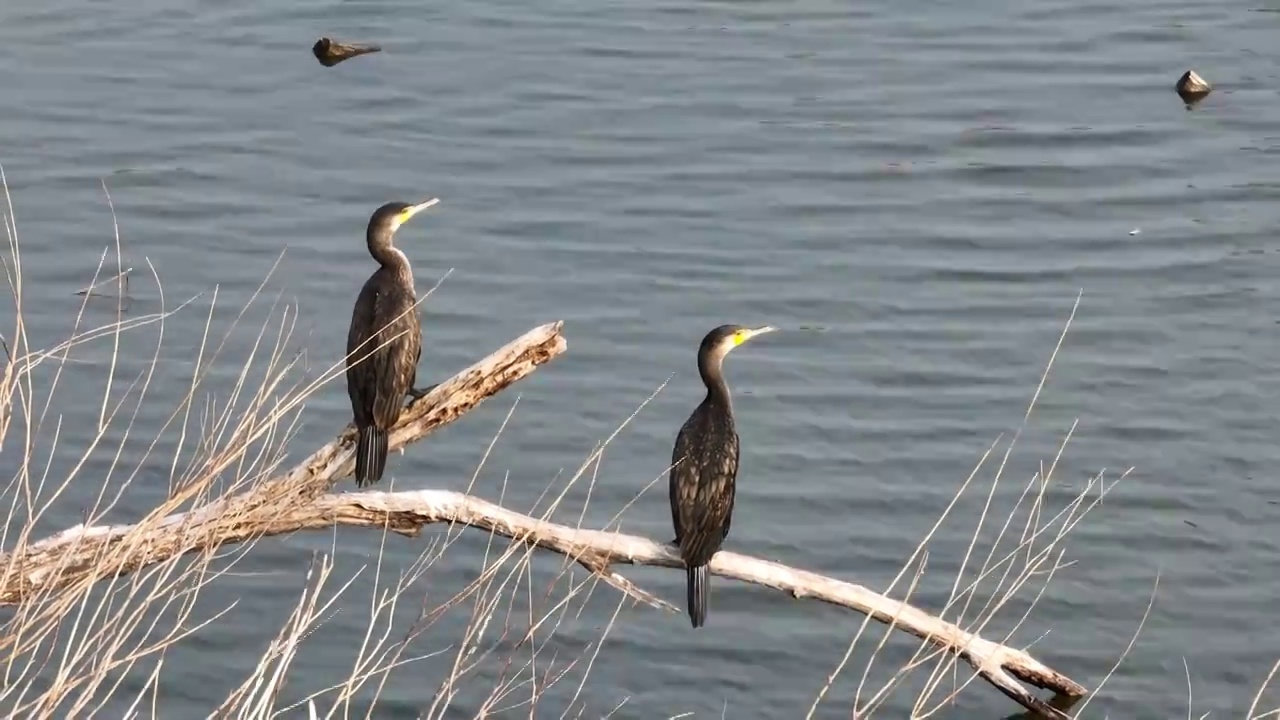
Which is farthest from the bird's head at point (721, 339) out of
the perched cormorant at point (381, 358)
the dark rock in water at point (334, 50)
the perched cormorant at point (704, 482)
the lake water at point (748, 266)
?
the dark rock in water at point (334, 50)

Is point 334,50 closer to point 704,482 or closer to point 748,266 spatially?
point 748,266

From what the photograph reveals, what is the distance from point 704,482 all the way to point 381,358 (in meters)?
1.07

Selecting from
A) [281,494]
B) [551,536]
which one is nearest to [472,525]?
[551,536]

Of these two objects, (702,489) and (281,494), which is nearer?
(281,494)

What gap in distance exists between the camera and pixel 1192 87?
12281 millimetres

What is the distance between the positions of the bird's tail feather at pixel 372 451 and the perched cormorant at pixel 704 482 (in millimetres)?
892

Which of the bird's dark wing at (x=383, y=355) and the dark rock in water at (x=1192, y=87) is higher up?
the bird's dark wing at (x=383, y=355)

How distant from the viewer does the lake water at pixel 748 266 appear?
7.63 meters

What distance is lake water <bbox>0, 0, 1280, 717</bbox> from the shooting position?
7.63 metres

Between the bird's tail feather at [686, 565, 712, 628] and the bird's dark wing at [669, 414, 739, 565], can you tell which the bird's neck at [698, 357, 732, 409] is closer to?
the bird's dark wing at [669, 414, 739, 565]

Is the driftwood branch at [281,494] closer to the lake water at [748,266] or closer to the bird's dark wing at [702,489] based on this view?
the lake water at [748,266]

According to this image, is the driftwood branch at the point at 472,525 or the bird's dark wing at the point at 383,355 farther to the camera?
the bird's dark wing at the point at 383,355

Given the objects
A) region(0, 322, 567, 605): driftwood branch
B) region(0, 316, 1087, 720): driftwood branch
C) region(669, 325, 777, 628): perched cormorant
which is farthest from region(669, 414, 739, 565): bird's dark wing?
region(0, 322, 567, 605): driftwood branch

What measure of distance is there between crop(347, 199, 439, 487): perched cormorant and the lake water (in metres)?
0.58
